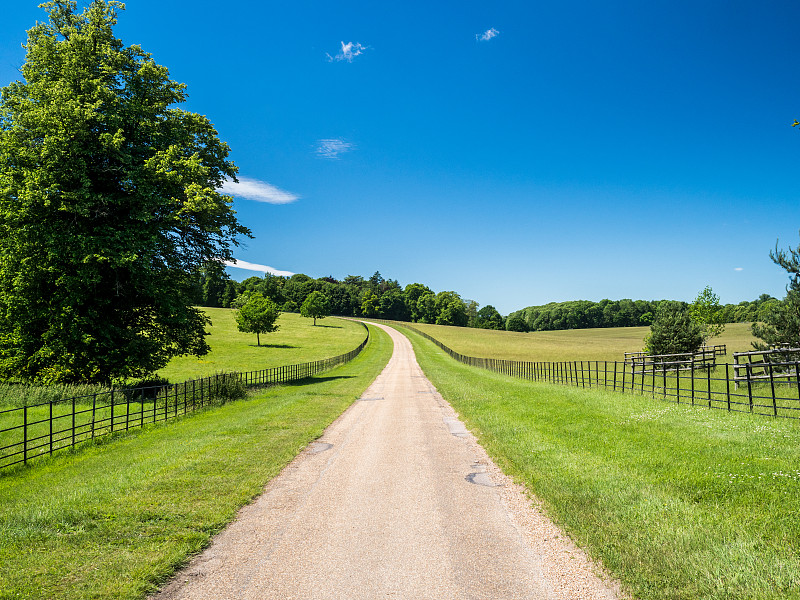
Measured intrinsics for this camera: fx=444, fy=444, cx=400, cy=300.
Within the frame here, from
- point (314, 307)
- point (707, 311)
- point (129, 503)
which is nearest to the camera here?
point (129, 503)

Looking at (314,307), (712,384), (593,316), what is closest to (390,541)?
(712,384)

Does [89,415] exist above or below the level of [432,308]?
below

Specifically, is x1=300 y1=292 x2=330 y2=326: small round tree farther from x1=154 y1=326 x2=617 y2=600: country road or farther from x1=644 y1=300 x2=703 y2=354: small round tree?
x1=154 y1=326 x2=617 y2=600: country road

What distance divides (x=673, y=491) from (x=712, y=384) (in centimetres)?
Answer: 2400

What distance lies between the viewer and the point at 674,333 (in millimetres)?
34375

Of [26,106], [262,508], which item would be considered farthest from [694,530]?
[26,106]

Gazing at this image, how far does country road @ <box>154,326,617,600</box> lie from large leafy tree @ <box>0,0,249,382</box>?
16034 millimetres

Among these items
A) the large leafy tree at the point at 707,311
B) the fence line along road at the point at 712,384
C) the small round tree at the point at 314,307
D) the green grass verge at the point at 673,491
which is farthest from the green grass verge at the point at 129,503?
the small round tree at the point at 314,307

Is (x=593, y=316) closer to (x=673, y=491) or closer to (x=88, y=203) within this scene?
(x=88, y=203)

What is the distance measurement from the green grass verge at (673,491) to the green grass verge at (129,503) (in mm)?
5323

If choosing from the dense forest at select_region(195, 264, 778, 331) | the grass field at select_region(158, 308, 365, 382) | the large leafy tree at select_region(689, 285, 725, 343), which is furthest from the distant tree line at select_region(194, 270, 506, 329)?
the large leafy tree at select_region(689, 285, 725, 343)

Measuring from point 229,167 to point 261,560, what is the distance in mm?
27130

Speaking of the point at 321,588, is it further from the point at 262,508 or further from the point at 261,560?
the point at 262,508

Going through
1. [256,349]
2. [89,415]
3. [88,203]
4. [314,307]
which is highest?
[88,203]
